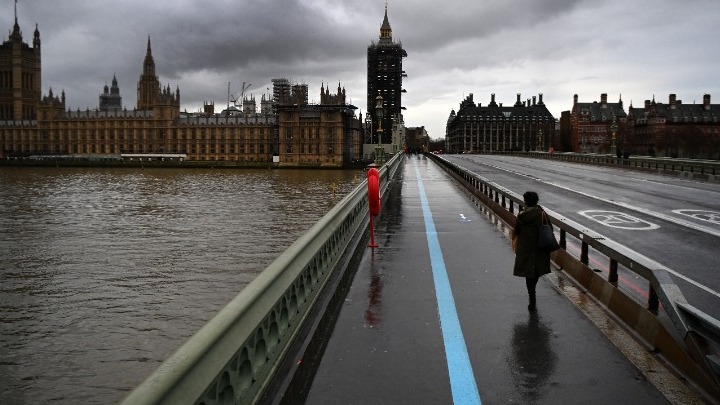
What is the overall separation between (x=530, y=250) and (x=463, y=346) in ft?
7.34

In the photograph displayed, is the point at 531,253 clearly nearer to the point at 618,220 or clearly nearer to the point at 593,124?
the point at 618,220

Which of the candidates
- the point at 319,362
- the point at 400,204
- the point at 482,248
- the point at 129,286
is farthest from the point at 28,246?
the point at 319,362

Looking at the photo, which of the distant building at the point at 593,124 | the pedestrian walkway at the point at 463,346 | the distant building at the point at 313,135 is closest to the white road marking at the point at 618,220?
the pedestrian walkway at the point at 463,346

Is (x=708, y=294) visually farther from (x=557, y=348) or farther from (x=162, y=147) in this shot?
(x=162, y=147)

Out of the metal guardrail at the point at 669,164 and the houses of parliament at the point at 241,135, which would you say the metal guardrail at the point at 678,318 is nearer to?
the metal guardrail at the point at 669,164

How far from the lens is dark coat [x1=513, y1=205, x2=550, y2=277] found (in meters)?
8.22

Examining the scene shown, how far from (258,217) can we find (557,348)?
37622mm

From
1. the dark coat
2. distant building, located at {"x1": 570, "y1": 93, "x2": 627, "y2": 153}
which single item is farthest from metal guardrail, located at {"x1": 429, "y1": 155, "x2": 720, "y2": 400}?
distant building, located at {"x1": 570, "y1": 93, "x2": 627, "y2": 153}

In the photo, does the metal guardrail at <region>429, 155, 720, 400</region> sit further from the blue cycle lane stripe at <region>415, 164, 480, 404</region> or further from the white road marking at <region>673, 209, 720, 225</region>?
the white road marking at <region>673, 209, 720, 225</region>

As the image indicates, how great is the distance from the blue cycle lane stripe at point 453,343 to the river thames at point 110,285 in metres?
6.36

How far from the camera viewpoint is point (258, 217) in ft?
141

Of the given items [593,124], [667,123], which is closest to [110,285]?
[667,123]

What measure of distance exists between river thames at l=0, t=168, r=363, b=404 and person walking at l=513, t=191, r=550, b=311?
25.2 feet

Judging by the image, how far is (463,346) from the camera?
665 centimetres
